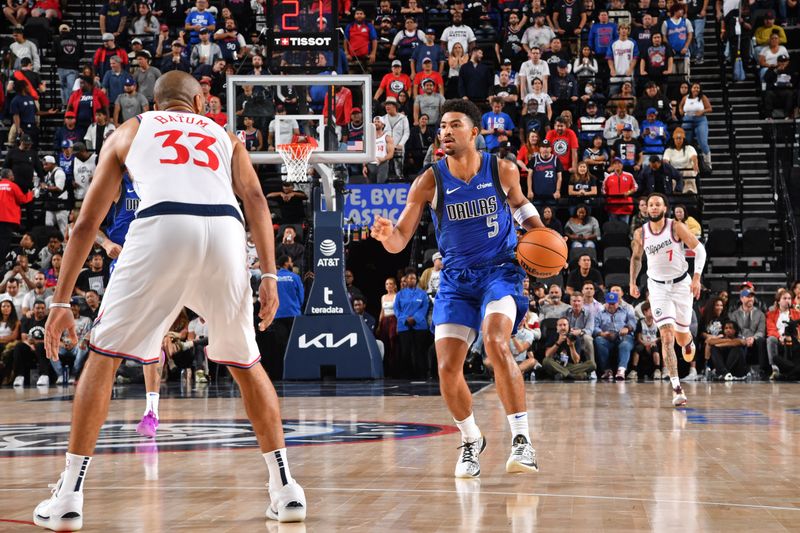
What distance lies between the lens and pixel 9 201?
18.9 meters

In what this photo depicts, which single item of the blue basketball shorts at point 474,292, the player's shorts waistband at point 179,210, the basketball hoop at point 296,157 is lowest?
the blue basketball shorts at point 474,292

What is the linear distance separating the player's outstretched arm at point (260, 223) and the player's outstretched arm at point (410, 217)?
1.54 metres

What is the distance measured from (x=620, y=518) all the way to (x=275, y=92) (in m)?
12.0

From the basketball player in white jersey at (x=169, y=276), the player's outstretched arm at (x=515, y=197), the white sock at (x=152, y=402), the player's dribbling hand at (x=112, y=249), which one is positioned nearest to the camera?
the basketball player in white jersey at (x=169, y=276)

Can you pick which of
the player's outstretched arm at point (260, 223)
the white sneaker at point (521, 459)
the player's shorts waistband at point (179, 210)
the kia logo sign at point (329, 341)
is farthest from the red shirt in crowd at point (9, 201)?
the player's shorts waistband at point (179, 210)

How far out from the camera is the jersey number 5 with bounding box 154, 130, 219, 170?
4.61 m

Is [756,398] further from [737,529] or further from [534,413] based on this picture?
[737,529]

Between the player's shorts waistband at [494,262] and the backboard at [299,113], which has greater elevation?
the backboard at [299,113]

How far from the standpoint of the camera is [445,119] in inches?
263

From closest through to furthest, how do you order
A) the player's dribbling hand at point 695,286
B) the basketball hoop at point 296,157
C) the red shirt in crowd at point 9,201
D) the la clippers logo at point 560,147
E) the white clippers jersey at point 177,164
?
the white clippers jersey at point 177,164, the player's dribbling hand at point 695,286, the basketball hoop at point 296,157, the la clippers logo at point 560,147, the red shirt in crowd at point 9,201

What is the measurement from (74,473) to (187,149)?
1.41m

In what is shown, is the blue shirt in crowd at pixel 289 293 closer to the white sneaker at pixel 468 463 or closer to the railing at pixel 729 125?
the railing at pixel 729 125

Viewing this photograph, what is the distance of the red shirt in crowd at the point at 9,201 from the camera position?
742 inches

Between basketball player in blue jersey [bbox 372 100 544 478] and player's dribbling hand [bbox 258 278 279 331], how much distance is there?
1.70m
